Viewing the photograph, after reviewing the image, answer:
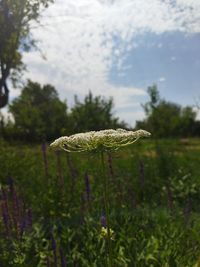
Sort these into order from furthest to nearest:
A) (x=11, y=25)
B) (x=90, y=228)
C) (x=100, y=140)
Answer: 1. (x=11, y=25)
2. (x=90, y=228)
3. (x=100, y=140)

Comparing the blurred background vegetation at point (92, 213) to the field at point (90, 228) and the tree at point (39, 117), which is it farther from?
the tree at point (39, 117)

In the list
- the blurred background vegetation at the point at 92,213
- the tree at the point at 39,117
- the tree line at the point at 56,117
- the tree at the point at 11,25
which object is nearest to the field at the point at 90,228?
the blurred background vegetation at the point at 92,213

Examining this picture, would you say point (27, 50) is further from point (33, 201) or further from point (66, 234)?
point (66, 234)

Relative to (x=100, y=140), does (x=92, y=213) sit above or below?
below

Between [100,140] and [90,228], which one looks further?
[90,228]

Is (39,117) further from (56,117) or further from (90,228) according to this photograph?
(90,228)

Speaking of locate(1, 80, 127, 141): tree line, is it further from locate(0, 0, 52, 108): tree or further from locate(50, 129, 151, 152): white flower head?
locate(50, 129, 151, 152): white flower head

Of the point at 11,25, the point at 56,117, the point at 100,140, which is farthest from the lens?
the point at 56,117

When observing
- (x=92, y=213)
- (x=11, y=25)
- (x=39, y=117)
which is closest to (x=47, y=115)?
(x=39, y=117)

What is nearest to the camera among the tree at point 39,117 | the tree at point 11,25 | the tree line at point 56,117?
the tree at point 11,25

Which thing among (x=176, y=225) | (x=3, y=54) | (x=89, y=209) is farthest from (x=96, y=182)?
(x=3, y=54)

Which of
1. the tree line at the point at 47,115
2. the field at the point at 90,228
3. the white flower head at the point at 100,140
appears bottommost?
the field at the point at 90,228
